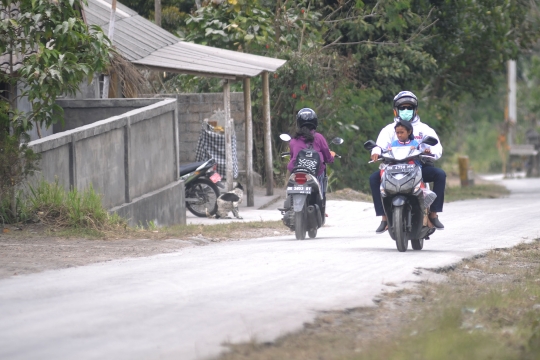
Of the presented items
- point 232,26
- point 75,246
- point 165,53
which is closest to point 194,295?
point 75,246

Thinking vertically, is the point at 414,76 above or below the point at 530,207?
above

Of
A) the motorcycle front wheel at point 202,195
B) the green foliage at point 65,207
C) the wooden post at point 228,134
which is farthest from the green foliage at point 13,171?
the wooden post at point 228,134

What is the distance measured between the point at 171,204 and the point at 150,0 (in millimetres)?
12362

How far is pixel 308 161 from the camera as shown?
43.5 feet

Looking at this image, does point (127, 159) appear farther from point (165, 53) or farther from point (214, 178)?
point (165, 53)

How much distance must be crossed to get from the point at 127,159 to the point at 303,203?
3.25 m

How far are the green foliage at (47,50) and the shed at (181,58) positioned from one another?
14.2ft

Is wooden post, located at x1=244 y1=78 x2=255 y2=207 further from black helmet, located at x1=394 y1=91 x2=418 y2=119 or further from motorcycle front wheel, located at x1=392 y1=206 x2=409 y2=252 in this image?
motorcycle front wheel, located at x1=392 y1=206 x2=409 y2=252

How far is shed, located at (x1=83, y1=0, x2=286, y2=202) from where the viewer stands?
18391 mm

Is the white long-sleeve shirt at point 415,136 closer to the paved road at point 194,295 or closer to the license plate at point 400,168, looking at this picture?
the license plate at point 400,168

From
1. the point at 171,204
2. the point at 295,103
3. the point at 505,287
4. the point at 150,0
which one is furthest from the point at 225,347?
the point at 150,0

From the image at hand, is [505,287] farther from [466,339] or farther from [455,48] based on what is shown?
[455,48]

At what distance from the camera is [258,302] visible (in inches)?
302

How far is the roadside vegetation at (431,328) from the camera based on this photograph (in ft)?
20.4
